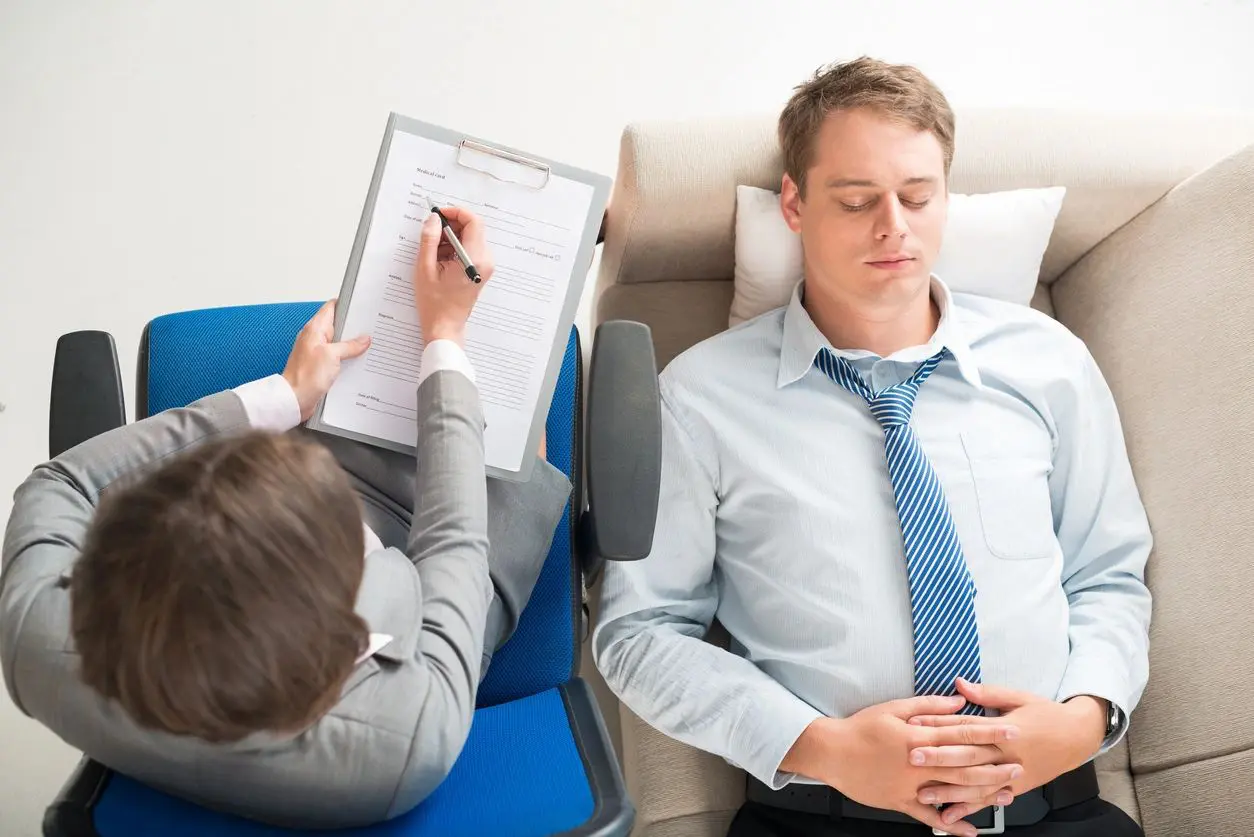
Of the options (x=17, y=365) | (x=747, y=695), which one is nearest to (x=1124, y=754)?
(x=747, y=695)

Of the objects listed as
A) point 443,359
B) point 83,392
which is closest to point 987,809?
point 443,359

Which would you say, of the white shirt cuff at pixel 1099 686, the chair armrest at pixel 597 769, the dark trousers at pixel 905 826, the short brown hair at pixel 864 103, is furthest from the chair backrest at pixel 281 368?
the white shirt cuff at pixel 1099 686

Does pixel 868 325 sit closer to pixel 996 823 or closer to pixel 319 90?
pixel 996 823

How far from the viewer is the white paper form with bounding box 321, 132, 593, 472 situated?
1.31 metres

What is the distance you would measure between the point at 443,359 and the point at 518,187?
0.31 metres

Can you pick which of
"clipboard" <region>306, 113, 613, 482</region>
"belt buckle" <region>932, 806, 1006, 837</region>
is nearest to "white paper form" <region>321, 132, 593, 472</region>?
"clipboard" <region>306, 113, 613, 482</region>

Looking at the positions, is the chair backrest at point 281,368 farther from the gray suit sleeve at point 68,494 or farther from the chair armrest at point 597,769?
the gray suit sleeve at point 68,494

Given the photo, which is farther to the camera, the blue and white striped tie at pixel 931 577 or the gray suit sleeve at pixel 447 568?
the blue and white striped tie at pixel 931 577

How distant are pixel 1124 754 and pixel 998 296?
0.73 meters

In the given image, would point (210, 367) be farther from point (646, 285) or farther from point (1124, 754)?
point (1124, 754)

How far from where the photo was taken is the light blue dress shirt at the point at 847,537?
1343mm

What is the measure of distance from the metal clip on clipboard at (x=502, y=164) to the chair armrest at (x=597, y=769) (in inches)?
25.6

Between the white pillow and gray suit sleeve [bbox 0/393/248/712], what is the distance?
807 millimetres

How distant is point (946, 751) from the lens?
4.05 ft
